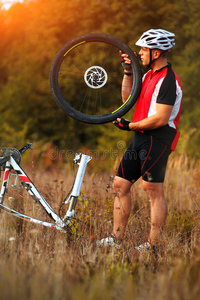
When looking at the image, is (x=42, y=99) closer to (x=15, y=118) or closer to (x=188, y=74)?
(x=15, y=118)

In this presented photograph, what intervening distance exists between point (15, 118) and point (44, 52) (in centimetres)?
164

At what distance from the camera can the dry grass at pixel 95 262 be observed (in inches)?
87.0

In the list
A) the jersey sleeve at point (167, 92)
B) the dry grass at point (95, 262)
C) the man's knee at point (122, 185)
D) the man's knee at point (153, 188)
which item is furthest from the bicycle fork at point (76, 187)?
the jersey sleeve at point (167, 92)

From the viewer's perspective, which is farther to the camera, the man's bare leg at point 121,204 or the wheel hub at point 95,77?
the man's bare leg at point 121,204

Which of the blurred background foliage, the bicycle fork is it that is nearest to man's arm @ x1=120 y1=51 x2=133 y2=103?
the bicycle fork

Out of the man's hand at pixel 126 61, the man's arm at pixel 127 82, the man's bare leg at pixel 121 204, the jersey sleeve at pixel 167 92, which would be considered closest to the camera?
the jersey sleeve at pixel 167 92

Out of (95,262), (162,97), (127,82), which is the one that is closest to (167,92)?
(162,97)

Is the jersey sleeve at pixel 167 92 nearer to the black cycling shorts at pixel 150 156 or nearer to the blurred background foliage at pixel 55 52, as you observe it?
the black cycling shorts at pixel 150 156

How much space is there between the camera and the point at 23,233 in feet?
12.3

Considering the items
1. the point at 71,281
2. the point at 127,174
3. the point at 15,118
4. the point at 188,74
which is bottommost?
the point at 71,281

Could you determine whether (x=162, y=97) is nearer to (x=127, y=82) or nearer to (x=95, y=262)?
(x=127, y=82)

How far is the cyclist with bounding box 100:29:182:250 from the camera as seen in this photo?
10.5ft

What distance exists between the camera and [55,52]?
807cm

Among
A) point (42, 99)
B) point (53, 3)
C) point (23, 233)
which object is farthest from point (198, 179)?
point (53, 3)
